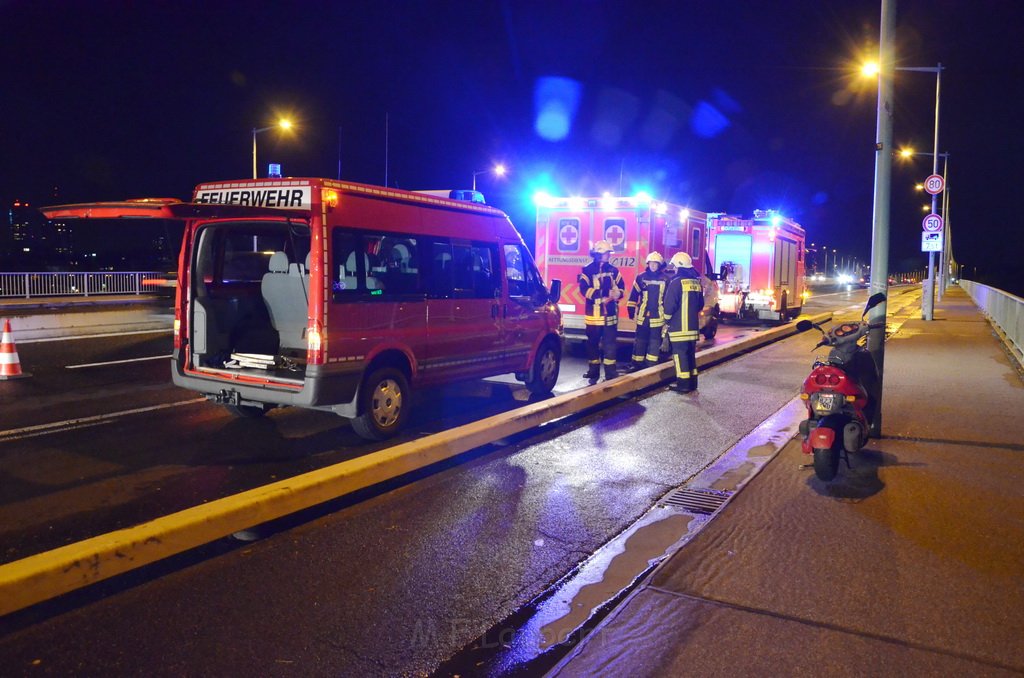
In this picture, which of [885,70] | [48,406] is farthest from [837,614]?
[48,406]

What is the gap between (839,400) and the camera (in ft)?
20.9

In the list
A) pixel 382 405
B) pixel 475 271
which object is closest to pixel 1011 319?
pixel 475 271

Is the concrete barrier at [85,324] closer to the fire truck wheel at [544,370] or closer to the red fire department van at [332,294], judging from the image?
the red fire department van at [332,294]

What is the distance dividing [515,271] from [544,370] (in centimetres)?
135

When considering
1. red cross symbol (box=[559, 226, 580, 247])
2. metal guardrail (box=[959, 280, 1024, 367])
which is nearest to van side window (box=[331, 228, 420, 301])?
red cross symbol (box=[559, 226, 580, 247])

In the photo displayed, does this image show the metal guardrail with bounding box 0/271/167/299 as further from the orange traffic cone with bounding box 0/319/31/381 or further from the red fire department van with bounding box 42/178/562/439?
the red fire department van with bounding box 42/178/562/439

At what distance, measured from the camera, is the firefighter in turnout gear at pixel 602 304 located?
1138cm

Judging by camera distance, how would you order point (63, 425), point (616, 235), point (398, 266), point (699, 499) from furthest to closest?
point (616, 235) → point (63, 425) → point (398, 266) → point (699, 499)

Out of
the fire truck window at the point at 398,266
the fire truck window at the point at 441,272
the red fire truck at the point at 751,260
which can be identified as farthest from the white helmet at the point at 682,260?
the red fire truck at the point at 751,260

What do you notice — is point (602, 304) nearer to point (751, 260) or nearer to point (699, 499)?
point (699, 499)

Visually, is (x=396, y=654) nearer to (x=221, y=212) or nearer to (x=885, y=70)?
(x=221, y=212)

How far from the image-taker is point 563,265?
14.9m

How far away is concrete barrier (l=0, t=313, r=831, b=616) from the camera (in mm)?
3879

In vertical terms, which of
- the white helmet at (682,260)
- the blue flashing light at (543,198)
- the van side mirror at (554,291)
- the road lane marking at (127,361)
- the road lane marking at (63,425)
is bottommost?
the road lane marking at (63,425)
